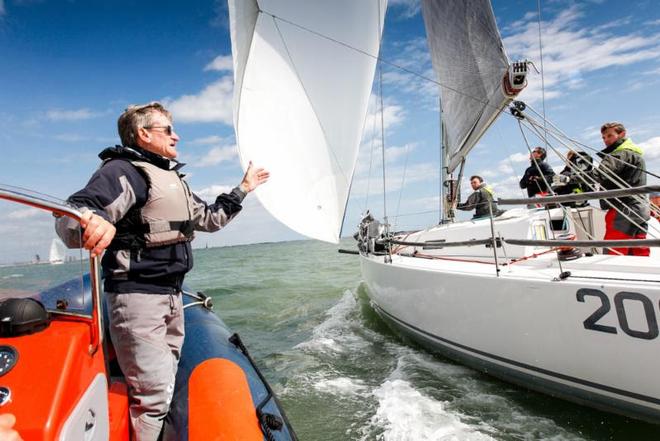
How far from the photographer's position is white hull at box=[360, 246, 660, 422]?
2.14 metres

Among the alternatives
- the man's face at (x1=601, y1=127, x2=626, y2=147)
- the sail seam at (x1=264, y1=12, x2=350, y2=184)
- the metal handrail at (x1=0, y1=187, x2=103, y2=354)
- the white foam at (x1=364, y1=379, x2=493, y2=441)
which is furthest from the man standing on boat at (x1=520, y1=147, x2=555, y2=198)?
the metal handrail at (x1=0, y1=187, x2=103, y2=354)

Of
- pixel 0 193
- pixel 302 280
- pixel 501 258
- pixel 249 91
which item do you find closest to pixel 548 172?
pixel 501 258

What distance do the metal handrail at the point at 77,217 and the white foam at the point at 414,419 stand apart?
201cm

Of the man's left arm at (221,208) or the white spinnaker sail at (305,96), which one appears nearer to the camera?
the man's left arm at (221,208)

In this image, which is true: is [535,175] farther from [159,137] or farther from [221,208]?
[159,137]

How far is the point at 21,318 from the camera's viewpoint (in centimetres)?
122

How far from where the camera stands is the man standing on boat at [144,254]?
1591 mm

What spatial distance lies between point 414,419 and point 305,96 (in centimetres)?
418

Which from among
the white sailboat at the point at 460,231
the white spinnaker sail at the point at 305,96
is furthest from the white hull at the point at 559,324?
the white spinnaker sail at the point at 305,96

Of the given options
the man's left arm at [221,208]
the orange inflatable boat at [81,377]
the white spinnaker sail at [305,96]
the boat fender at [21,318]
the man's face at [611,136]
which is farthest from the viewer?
the white spinnaker sail at [305,96]

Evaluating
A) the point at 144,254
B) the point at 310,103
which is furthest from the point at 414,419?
the point at 310,103

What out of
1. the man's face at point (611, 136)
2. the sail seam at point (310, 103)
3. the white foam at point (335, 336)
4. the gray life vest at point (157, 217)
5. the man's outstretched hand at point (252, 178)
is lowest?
the white foam at point (335, 336)

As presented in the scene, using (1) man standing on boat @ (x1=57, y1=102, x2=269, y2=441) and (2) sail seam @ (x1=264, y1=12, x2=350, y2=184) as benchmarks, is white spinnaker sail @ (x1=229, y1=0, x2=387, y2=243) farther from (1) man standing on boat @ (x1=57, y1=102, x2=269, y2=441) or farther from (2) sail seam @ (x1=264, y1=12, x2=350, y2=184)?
(1) man standing on boat @ (x1=57, y1=102, x2=269, y2=441)

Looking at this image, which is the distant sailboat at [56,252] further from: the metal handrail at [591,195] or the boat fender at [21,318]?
the metal handrail at [591,195]
